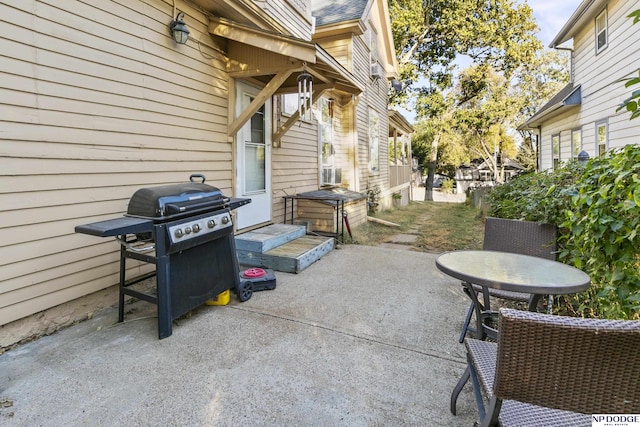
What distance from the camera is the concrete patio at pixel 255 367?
2006 mm

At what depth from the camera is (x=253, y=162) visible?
5754mm

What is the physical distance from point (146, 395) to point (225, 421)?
599 millimetres

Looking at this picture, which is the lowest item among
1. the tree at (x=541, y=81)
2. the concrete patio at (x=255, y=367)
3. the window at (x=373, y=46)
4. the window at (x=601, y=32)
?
the concrete patio at (x=255, y=367)

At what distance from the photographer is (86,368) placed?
2.44 metres

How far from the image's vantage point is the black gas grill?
2762 millimetres

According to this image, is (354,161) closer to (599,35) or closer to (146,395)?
(599,35)

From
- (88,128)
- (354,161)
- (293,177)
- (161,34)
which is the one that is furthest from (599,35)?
(88,128)

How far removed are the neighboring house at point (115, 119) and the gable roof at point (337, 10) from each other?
3.40 metres

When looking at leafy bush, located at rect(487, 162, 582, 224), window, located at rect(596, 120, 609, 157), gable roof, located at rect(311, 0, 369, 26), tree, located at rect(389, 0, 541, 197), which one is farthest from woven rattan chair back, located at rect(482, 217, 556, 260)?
tree, located at rect(389, 0, 541, 197)

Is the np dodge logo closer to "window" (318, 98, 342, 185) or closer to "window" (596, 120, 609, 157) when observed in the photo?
"window" (318, 98, 342, 185)

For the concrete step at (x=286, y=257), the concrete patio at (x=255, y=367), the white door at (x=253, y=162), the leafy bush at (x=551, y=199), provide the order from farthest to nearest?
1. the white door at (x=253, y=162)
2. the concrete step at (x=286, y=257)
3. the leafy bush at (x=551, y=199)
4. the concrete patio at (x=255, y=367)

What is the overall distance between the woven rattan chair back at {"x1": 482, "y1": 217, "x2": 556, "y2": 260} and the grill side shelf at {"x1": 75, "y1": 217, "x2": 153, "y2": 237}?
3185 mm

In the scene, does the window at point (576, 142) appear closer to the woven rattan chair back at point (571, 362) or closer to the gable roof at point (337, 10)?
the gable roof at point (337, 10)

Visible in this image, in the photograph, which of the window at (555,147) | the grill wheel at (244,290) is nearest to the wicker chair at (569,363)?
the grill wheel at (244,290)
